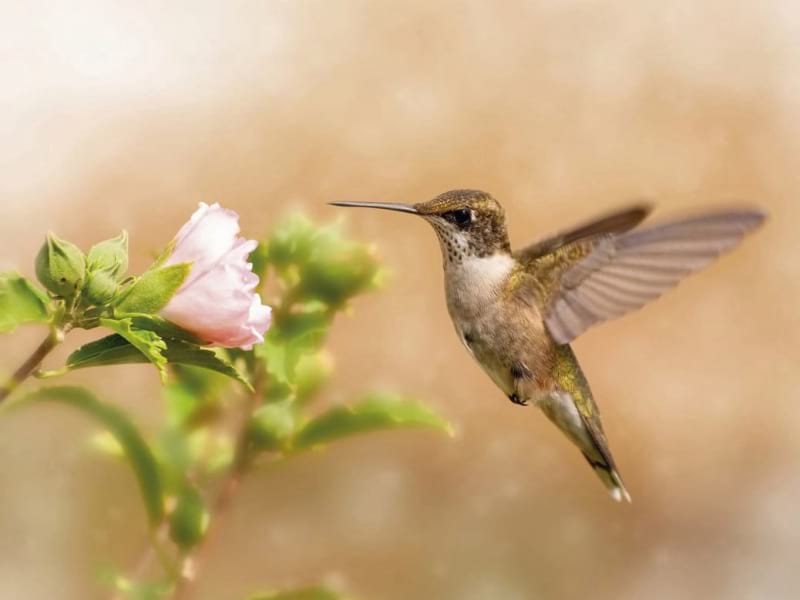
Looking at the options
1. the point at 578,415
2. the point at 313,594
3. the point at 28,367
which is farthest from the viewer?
the point at 578,415

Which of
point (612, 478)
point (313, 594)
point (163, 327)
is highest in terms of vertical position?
point (163, 327)

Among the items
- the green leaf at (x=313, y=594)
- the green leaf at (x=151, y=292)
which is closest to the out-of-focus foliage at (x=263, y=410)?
the green leaf at (x=313, y=594)

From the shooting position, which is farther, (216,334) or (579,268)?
(579,268)

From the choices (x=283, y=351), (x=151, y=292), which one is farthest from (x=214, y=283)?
(x=283, y=351)

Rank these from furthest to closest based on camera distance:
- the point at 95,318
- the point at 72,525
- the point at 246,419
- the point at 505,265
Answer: the point at 72,525
the point at 505,265
the point at 246,419
the point at 95,318

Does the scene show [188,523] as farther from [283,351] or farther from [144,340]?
[144,340]

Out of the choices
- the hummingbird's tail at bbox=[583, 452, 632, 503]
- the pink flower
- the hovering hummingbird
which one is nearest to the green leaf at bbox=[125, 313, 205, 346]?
the pink flower

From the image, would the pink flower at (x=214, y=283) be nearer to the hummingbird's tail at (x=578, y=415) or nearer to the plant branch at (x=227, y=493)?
the plant branch at (x=227, y=493)

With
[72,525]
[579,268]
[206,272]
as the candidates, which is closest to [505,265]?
[579,268]

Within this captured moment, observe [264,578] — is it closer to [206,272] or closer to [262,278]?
[262,278]
